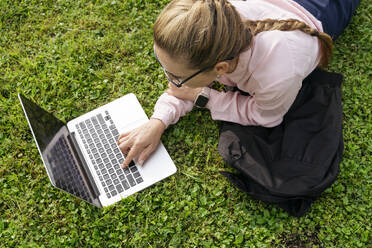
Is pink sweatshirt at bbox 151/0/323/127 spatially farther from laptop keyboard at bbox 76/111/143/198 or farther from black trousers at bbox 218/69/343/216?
laptop keyboard at bbox 76/111/143/198

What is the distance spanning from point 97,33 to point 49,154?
71.5 inches

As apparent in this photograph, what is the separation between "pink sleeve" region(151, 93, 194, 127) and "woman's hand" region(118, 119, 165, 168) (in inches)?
2.5

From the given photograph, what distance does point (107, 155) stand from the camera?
8.96ft

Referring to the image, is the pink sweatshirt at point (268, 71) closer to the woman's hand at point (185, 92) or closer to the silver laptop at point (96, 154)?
the woman's hand at point (185, 92)

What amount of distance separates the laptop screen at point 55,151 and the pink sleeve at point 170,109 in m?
0.81

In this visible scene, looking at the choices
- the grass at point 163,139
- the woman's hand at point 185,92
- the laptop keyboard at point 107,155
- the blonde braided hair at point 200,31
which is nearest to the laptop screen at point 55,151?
the laptop keyboard at point 107,155

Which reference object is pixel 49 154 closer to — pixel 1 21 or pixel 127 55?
pixel 127 55

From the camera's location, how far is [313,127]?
8.75 ft

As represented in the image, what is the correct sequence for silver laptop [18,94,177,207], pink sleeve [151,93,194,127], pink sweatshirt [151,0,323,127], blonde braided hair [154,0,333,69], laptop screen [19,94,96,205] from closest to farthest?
blonde braided hair [154,0,333,69] → pink sweatshirt [151,0,323,127] → laptop screen [19,94,96,205] → silver laptop [18,94,177,207] → pink sleeve [151,93,194,127]

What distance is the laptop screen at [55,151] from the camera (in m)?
2.22

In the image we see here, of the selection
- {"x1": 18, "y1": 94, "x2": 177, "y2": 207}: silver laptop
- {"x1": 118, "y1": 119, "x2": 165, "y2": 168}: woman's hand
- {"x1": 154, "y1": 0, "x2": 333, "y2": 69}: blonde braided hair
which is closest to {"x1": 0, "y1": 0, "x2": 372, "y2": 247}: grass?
{"x1": 18, "y1": 94, "x2": 177, "y2": 207}: silver laptop

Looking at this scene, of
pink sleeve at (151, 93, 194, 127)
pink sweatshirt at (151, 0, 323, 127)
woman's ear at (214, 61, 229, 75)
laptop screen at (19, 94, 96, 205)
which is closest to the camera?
woman's ear at (214, 61, 229, 75)

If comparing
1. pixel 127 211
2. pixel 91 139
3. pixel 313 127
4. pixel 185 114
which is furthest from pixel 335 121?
pixel 91 139

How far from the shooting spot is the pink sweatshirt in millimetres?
2121
